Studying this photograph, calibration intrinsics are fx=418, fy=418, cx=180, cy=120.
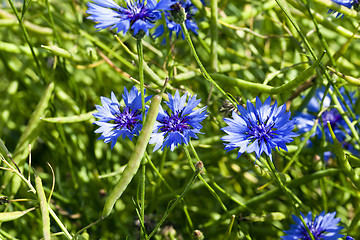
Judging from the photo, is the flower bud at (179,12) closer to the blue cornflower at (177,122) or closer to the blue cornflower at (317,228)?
the blue cornflower at (177,122)

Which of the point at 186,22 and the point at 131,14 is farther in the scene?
the point at 186,22

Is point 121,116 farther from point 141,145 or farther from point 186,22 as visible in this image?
point 186,22

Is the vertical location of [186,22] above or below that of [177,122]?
above

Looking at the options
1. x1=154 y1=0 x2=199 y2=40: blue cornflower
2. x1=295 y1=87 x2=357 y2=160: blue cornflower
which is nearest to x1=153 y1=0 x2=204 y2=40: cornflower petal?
x1=154 y1=0 x2=199 y2=40: blue cornflower

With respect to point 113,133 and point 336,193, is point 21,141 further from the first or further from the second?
point 336,193

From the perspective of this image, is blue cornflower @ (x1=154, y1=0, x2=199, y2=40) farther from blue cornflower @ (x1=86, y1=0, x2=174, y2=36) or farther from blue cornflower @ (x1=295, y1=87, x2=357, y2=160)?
blue cornflower @ (x1=295, y1=87, x2=357, y2=160)

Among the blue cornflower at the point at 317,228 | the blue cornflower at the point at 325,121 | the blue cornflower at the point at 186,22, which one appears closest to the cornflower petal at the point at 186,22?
the blue cornflower at the point at 186,22

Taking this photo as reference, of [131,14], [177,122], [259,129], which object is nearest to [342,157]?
[259,129]
